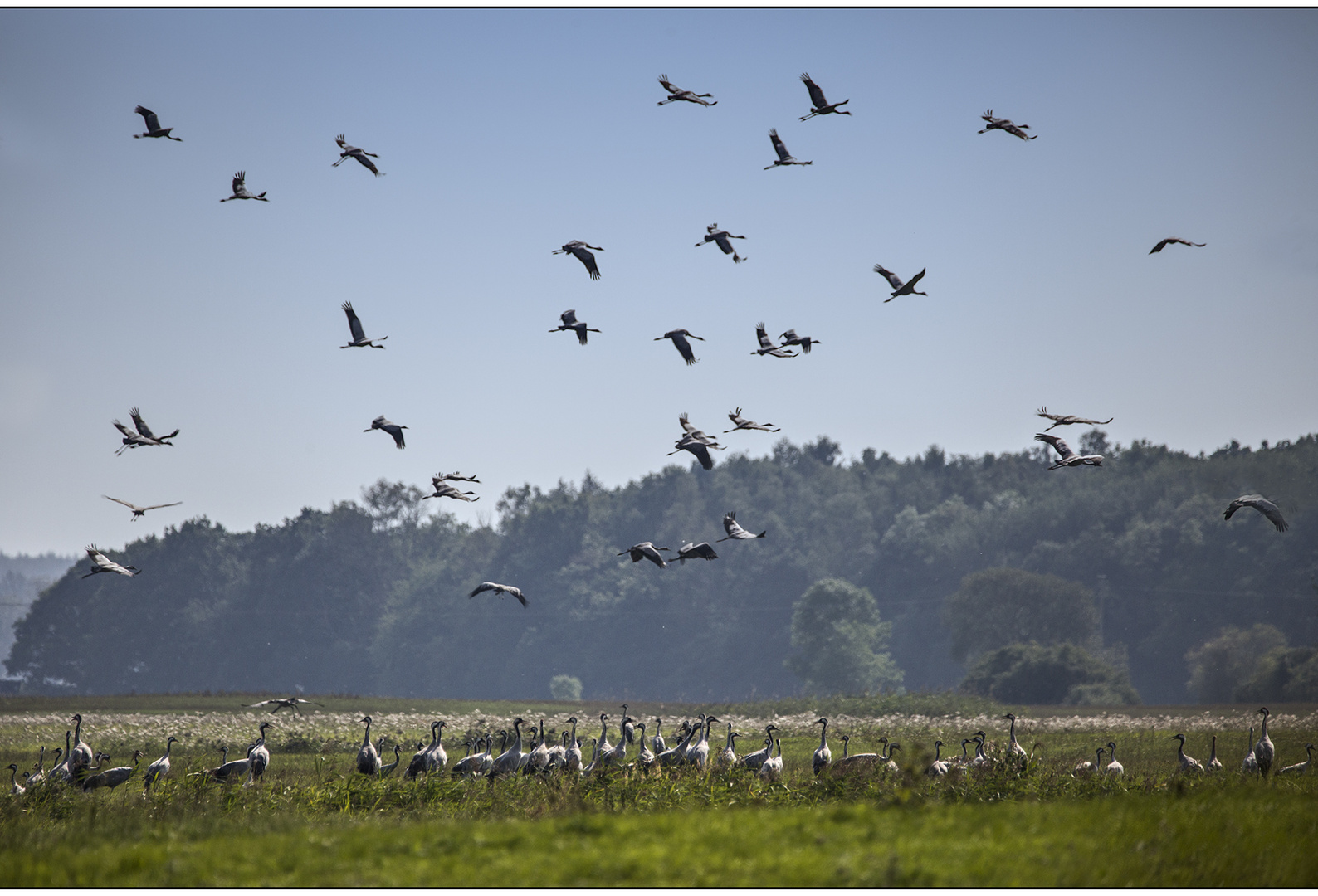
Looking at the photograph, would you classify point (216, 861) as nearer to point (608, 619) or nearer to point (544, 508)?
point (608, 619)

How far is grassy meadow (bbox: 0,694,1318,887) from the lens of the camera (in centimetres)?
1335

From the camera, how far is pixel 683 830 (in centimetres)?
1491

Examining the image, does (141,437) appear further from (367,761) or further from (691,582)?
(691,582)

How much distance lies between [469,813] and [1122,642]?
84.4m

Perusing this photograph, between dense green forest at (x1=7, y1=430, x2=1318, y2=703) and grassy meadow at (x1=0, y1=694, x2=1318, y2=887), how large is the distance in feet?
222

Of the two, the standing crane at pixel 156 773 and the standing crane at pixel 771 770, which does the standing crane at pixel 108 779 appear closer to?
the standing crane at pixel 156 773

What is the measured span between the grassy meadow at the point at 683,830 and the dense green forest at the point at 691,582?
6780 cm

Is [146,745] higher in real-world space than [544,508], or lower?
lower

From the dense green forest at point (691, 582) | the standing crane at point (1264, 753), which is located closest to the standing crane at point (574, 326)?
the standing crane at point (1264, 753)

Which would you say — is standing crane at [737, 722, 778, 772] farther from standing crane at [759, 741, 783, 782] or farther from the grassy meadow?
the grassy meadow

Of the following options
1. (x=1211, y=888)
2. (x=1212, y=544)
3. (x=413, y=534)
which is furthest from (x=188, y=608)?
(x=1211, y=888)

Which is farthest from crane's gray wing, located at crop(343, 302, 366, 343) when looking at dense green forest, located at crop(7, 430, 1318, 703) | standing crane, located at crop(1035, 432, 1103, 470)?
dense green forest, located at crop(7, 430, 1318, 703)

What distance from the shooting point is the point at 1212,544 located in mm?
91188

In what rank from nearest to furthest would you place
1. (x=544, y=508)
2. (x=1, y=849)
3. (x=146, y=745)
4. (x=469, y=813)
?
(x=1, y=849), (x=469, y=813), (x=146, y=745), (x=544, y=508)
